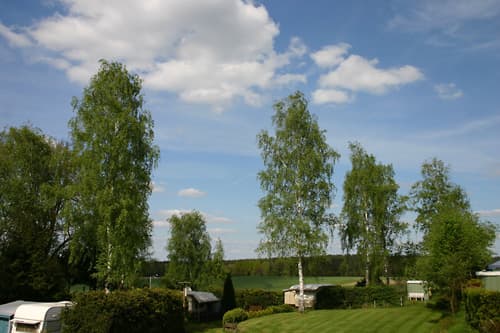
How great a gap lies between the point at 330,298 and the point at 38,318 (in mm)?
26682

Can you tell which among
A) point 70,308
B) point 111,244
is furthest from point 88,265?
point 70,308

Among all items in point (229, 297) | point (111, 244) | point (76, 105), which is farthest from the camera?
point (229, 297)

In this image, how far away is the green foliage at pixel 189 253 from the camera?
56.4m

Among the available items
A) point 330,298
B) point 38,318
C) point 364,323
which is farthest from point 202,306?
point 38,318

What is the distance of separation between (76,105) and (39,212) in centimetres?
1164

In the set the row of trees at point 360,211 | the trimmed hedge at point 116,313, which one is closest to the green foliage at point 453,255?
the row of trees at point 360,211

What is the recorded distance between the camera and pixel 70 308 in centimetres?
2342

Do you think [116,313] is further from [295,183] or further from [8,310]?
[295,183]

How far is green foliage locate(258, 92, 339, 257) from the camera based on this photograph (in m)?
35.8

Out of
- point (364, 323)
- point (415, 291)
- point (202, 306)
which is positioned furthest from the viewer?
point (415, 291)

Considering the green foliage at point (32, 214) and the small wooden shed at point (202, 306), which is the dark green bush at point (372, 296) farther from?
the green foliage at point (32, 214)

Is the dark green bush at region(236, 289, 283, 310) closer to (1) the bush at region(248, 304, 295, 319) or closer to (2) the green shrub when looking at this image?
(2) the green shrub

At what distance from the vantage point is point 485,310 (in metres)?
19.3

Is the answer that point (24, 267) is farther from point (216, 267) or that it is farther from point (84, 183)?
point (216, 267)
